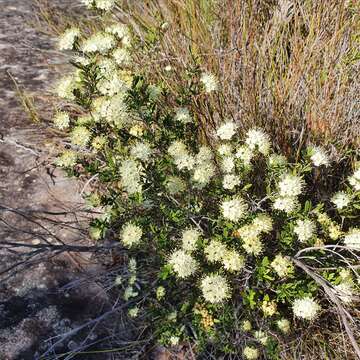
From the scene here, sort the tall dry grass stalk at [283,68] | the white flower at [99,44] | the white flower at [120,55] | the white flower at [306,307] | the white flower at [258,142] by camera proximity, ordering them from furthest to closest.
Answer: the tall dry grass stalk at [283,68]
the white flower at [120,55]
the white flower at [99,44]
the white flower at [258,142]
the white flower at [306,307]

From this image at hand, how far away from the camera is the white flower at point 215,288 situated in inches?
66.7

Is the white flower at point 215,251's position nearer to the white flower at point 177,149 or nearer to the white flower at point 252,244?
the white flower at point 252,244

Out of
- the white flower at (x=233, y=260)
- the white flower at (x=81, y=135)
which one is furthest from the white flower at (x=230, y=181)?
the white flower at (x=81, y=135)

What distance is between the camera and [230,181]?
1.79 m

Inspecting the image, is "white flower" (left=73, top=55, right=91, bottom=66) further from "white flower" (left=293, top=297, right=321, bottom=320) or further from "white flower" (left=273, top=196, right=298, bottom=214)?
"white flower" (left=293, top=297, right=321, bottom=320)

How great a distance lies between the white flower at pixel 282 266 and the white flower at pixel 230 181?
1.02 feet

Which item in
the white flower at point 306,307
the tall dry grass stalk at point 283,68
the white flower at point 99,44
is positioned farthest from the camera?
the tall dry grass stalk at point 283,68

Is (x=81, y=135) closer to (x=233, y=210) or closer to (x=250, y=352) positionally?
(x=233, y=210)

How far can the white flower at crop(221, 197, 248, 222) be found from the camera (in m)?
1.73

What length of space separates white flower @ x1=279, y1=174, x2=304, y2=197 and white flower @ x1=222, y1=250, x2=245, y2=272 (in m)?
0.28

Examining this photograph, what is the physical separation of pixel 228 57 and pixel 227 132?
783mm

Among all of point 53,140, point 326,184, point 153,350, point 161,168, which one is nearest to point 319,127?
point 326,184

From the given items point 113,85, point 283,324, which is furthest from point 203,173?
point 283,324

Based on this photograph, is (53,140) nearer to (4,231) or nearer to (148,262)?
(4,231)
